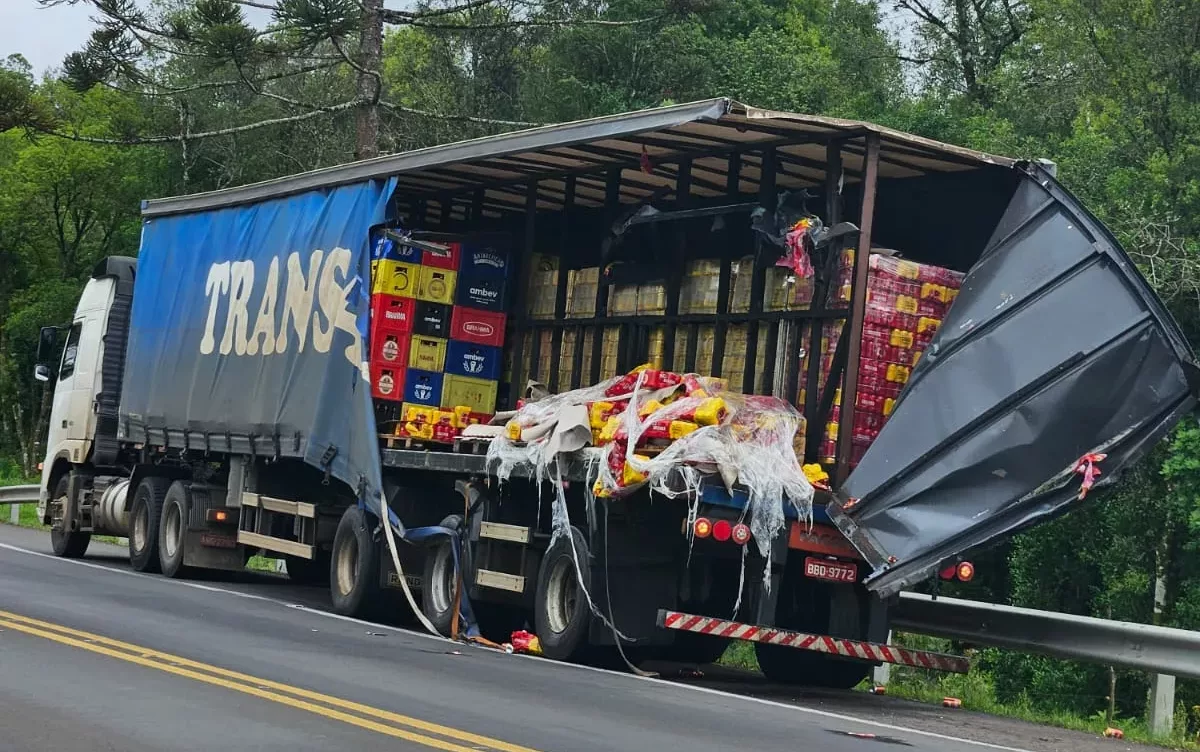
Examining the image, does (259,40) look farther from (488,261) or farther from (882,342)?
(882,342)

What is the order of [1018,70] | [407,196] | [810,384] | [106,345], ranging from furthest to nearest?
[1018,70] < [106,345] < [407,196] < [810,384]

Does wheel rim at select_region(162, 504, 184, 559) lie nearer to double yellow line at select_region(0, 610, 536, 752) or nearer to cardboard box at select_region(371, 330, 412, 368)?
cardboard box at select_region(371, 330, 412, 368)

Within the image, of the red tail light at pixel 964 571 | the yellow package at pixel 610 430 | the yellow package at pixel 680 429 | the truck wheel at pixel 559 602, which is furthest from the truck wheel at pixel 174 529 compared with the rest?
the red tail light at pixel 964 571

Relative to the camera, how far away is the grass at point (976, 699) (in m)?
11.2

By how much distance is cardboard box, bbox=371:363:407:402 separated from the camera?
15.2m

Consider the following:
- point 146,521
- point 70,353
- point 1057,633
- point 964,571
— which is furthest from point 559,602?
point 70,353

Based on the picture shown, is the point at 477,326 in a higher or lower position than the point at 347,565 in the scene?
higher

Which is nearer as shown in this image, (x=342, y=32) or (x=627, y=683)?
(x=627, y=683)

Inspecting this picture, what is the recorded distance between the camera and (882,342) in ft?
39.1

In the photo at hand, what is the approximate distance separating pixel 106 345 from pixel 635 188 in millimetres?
8253

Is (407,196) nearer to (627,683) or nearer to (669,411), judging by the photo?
(669,411)

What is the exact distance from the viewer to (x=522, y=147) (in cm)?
1370

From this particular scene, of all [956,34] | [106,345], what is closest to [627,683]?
[106,345]

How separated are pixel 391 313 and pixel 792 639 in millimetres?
5531
